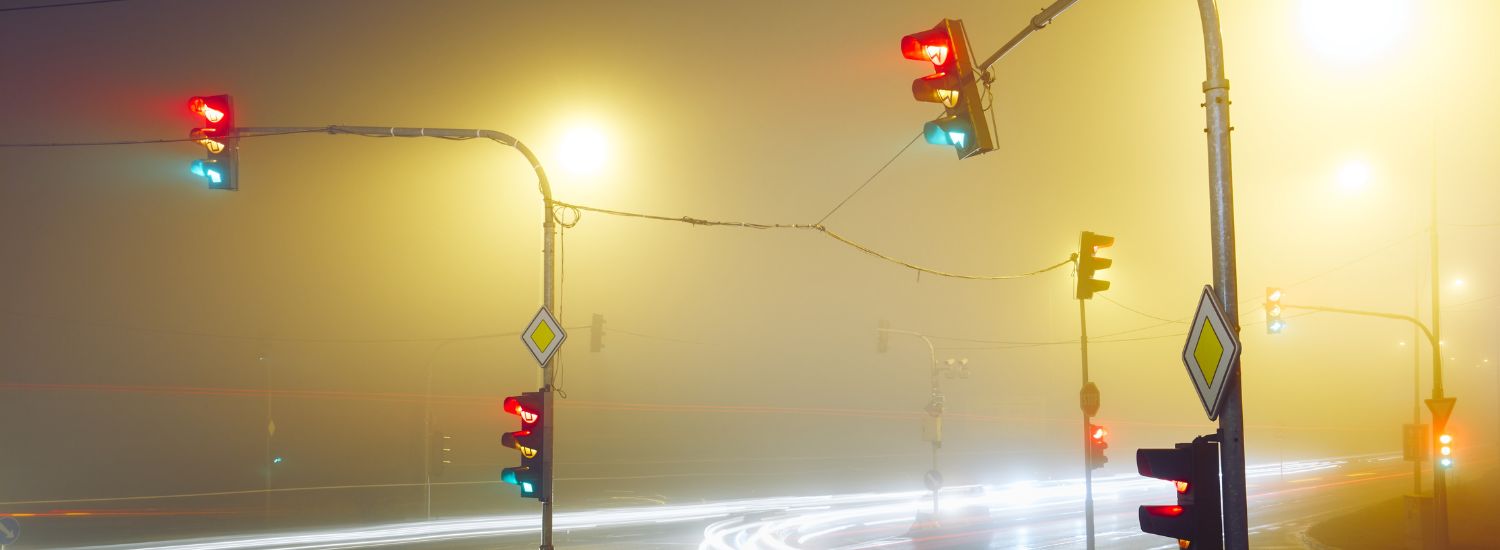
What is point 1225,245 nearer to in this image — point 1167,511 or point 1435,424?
point 1167,511

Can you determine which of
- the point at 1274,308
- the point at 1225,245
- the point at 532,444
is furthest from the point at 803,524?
the point at 1225,245

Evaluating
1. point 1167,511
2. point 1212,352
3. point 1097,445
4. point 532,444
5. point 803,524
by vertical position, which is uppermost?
point 1212,352

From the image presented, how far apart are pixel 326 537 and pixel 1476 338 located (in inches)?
3998

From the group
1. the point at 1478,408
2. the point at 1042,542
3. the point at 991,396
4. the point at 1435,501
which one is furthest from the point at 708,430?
the point at 1478,408

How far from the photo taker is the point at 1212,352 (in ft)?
22.5

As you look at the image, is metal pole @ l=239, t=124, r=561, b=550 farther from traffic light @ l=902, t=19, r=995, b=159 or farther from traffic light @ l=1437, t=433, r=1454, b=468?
traffic light @ l=1437, t=433, r=1454, b=468

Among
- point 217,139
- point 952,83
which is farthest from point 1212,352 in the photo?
point 217,139

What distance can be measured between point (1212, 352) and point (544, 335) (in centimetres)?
885

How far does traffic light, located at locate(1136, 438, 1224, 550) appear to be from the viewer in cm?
672

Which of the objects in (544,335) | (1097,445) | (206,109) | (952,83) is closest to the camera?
(952,83)

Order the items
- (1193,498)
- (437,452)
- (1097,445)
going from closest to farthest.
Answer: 1. (1193,498)
2. (1097,445)
3. (437,452)

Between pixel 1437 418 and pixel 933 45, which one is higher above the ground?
pixel 933 45

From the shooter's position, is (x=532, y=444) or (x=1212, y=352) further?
(x=532, y=444)

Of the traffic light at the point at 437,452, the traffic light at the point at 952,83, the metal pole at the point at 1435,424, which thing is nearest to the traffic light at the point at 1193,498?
the traffic light at the point at 952,83
